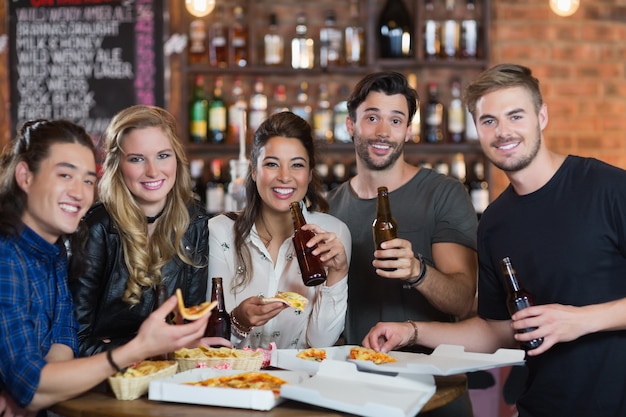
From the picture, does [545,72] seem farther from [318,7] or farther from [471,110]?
[471,110]

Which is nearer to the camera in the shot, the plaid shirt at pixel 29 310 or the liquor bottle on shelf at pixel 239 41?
the plaid shirt at pixel 29 310

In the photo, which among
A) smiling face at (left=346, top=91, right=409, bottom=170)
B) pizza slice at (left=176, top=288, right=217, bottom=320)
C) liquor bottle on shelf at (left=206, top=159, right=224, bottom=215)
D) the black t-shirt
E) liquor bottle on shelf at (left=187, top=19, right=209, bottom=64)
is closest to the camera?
pizza slice at (left=176, top=288, right=217, bottom=320)

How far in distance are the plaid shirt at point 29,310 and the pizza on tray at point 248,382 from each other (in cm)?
34

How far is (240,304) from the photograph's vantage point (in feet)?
7.29

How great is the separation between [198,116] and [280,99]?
1.51 feet

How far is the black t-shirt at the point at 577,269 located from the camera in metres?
2.05

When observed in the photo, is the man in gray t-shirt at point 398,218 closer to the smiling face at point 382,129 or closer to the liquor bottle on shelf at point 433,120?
the smiling face at point 382,129

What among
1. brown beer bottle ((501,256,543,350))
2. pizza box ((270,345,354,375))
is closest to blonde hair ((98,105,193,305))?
pizza box ((270,345,354,375))

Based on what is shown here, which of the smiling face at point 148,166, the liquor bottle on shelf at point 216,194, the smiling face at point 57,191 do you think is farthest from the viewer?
the liquor bottle on shelf at point 216,194

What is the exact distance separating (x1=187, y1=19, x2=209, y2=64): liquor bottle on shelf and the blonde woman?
7.29 feet

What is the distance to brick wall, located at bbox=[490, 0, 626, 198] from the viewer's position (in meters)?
4.62

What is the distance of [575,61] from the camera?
462 centimetres

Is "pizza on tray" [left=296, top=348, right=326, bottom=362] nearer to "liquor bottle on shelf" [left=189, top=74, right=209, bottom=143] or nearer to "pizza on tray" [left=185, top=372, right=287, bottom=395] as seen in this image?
"pizza on tray" [left=185, top=372, right=287, bottom=395]

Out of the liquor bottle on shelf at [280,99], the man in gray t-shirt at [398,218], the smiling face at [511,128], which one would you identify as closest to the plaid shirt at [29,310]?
the man in gray t-shirt at [398,218]
